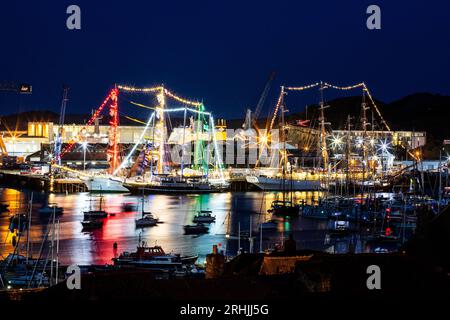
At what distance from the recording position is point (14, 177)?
2066 inches

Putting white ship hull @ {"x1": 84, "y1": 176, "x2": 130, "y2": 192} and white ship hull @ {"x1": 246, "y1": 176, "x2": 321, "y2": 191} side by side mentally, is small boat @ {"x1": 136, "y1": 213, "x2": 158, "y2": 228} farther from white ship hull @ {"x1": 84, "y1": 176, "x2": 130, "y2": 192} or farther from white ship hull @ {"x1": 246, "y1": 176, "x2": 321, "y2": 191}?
white ship hull @ {"x1": 246, "y1": 176, "x2": 321, "y2": 191}

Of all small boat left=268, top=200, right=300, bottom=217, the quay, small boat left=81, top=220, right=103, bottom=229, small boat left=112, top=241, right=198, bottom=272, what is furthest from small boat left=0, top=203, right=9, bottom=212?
small boat left=112, top=241, right=198, bottom=272

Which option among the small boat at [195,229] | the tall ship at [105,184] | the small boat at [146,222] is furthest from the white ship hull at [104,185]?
the small boat at [195,229]

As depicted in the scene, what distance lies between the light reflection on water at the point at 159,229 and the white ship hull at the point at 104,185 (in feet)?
20.0

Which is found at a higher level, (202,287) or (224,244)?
(202,287)

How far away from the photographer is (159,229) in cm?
2381

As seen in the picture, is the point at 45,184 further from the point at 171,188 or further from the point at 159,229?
the point at 159,229

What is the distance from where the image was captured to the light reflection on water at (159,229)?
18.7 metres

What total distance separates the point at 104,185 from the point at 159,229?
21332 millimetres

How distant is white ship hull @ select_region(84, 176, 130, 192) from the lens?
145 feet

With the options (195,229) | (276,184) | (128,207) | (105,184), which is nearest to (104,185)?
(105,184)
